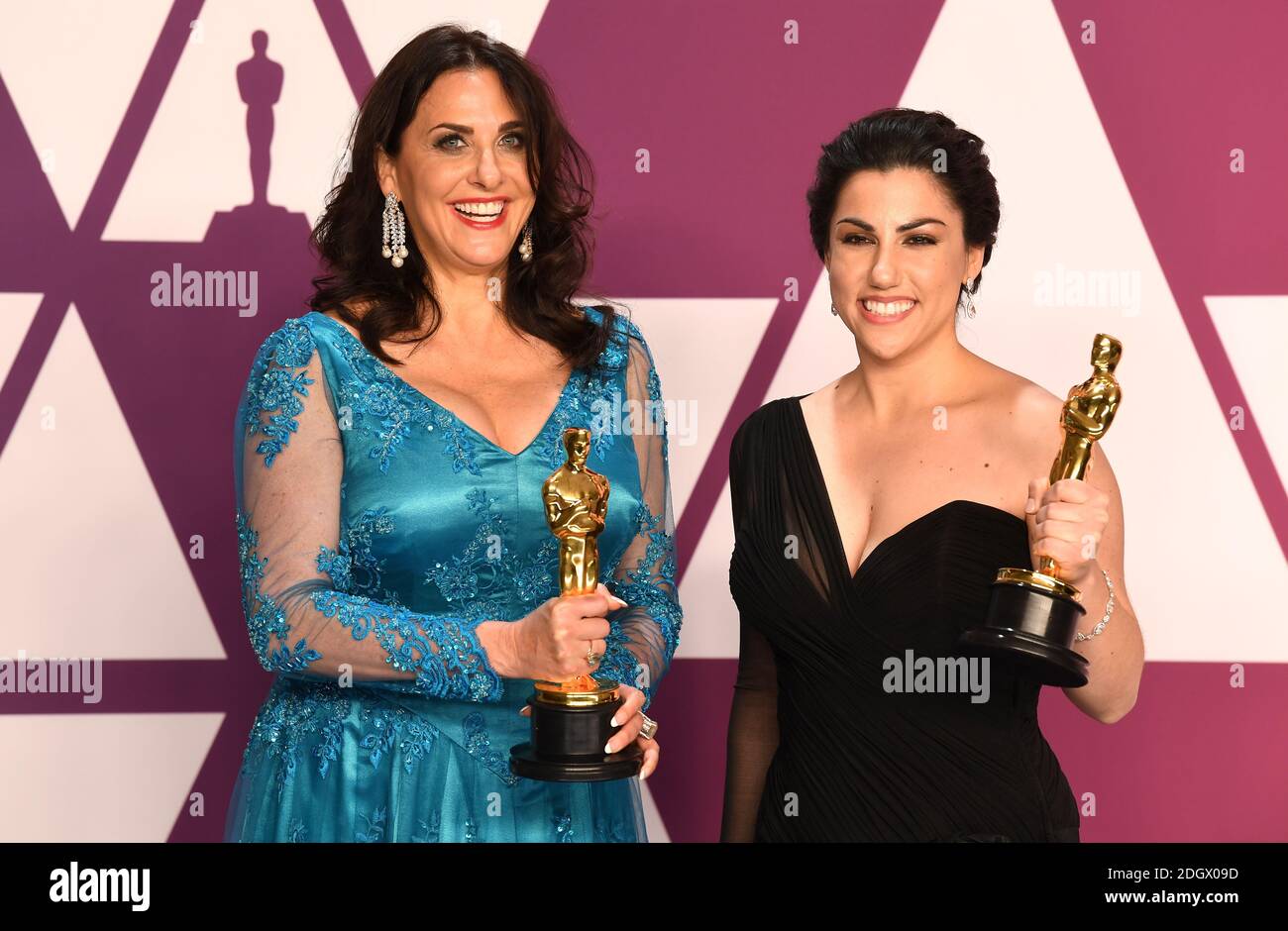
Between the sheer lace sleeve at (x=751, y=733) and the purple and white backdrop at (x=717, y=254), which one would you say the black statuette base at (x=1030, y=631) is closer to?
the sheer lace sleeve at (x=751, y=733)

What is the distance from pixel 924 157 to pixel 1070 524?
0.66m

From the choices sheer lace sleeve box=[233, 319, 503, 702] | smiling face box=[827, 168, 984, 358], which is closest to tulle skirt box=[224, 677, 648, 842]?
sheer lace sleeve box=[233, 319, 503, 702]

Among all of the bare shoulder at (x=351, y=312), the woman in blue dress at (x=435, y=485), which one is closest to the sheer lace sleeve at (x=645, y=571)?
the woman in blue dress at (x=435, y=485)

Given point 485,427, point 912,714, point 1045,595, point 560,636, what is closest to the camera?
point 1045,595

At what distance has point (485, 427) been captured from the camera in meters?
2.57

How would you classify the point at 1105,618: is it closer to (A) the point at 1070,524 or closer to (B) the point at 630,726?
(A) the point at 1070,524

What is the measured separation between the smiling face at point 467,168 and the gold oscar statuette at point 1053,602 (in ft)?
3.30

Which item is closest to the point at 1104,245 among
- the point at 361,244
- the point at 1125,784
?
the point at 1125,784

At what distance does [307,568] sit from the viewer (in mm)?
2385

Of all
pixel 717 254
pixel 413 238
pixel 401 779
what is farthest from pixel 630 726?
pixel 717 254

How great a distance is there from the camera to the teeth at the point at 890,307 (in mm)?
2355

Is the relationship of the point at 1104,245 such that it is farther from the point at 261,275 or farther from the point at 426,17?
the point at 261,275

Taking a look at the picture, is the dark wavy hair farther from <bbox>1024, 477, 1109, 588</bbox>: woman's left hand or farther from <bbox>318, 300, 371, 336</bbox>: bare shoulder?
<bbox>1024, 477, 1109, 588</bbox>: woman's left hand

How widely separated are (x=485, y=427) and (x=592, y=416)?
19 centimetres
